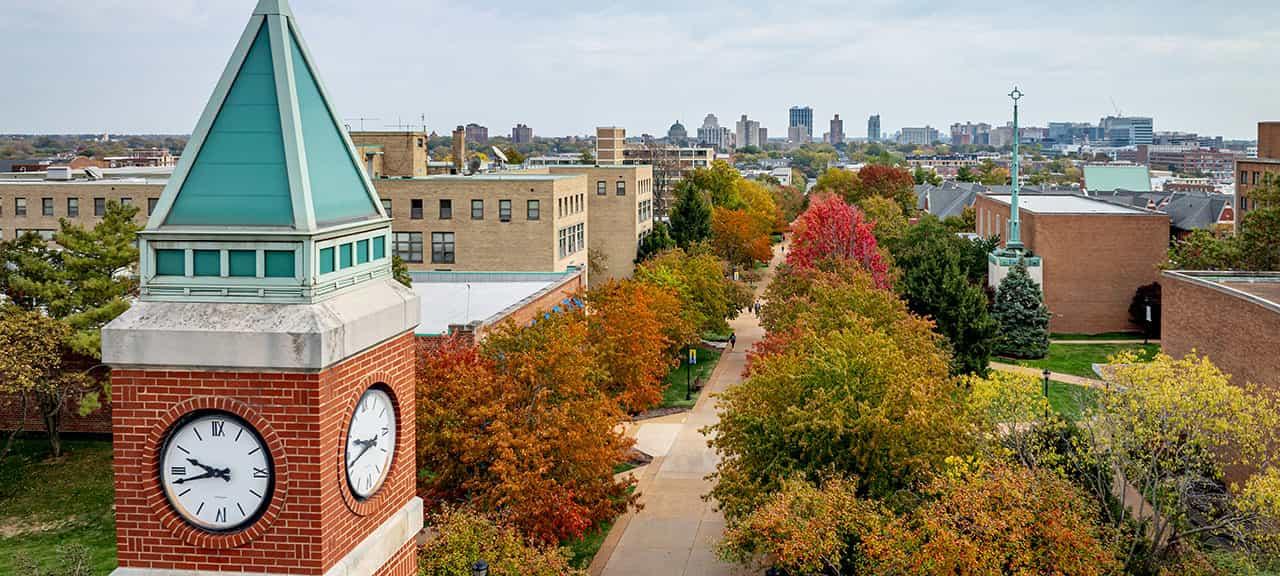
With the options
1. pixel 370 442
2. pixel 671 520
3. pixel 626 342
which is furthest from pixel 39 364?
pixel 370 442

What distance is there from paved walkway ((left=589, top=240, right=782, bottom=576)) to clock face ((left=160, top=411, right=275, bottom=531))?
1714cm

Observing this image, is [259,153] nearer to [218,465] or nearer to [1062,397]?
[218,465]

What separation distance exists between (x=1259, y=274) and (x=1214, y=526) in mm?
19653

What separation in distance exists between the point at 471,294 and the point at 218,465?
37121 millimetres

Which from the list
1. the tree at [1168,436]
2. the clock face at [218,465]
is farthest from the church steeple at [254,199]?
the tree at [1168,436]

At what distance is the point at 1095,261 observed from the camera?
6388 centimetres

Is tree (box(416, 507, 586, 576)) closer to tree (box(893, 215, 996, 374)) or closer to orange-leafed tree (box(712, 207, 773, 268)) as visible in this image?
tree (box(893, 215, 996, 374))

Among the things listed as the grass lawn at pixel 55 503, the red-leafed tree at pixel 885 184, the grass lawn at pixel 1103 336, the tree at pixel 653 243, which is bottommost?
the grass lawn at pixel 55 503

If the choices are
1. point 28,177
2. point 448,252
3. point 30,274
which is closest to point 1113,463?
point 30,274

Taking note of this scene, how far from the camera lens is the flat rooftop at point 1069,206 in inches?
2594

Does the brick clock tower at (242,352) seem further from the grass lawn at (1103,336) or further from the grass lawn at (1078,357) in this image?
the grass lawn at (1103,336)

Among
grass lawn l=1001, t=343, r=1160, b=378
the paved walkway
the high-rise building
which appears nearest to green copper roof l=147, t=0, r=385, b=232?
the paved walkway

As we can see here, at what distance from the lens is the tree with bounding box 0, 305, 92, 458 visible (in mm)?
32500

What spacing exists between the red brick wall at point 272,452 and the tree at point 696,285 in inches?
1597
